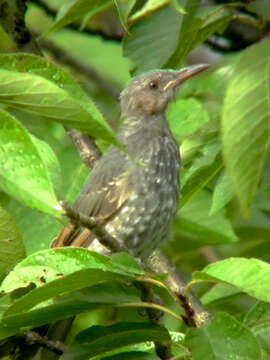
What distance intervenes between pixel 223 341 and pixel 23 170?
1050 mm

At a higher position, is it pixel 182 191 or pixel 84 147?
pixel 182 191

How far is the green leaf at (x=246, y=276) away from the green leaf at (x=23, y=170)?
85cm

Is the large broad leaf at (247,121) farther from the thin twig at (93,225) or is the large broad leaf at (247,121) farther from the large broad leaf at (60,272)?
the large broad leaf at (60,272)

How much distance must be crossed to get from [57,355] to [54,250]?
119 cm

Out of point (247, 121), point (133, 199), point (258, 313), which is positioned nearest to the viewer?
point (247, 121)

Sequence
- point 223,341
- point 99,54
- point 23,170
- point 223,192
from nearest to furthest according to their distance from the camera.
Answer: point 23,170
point 223,341
point 223,192
point 99,54

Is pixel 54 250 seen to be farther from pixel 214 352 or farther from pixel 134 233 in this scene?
pixel 134 233

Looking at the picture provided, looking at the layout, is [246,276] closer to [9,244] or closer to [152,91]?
[9,244]

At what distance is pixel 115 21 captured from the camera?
7.51 m

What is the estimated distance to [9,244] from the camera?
318 cm

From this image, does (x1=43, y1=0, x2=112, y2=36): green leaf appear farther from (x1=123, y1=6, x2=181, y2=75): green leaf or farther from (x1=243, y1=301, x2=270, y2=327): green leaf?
(x1=243, y1=301, x2=270, y2=327): green leaf

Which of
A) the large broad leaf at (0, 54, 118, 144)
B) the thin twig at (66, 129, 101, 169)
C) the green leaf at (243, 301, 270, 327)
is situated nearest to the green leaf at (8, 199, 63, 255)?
the thin twig at (66, 129, 101, 169)

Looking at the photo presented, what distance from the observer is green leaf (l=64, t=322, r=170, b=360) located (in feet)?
11.0

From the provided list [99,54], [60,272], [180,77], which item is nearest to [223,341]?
[60,272]
